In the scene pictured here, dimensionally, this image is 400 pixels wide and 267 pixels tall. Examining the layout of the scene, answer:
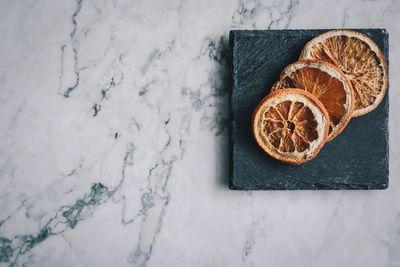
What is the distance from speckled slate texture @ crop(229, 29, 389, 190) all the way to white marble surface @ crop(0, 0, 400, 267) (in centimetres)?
5

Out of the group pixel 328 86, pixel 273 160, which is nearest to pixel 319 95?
pixel 328 86

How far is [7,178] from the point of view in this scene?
1021mm

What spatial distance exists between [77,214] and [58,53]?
1.18 ft

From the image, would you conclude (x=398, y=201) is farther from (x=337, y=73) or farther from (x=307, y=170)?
(x=337, y=73)

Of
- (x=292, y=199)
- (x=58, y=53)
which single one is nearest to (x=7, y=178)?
(x=58, y=53)

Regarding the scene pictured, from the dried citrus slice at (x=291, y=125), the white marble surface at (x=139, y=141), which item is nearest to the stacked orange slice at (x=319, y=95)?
the dried citrus slice at (x=291, y=125)

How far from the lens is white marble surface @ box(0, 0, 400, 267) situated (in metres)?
1.02

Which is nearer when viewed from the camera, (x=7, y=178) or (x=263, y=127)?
(x=263, y=127)

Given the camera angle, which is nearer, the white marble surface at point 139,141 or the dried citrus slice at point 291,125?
the dried citrus slice at point 291,125

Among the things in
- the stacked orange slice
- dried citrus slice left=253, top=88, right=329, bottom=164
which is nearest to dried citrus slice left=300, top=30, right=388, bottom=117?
the stacked orange slice

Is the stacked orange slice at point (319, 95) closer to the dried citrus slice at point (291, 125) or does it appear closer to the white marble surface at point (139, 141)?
the dried citrus slice at point (291, 125)

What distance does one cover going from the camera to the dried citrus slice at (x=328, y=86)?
0.90m

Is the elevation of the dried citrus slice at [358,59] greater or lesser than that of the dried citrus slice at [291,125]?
greater

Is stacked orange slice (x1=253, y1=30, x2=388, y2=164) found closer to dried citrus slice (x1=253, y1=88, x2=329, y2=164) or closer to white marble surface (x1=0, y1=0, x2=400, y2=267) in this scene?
dried citrus slice (x1=253, y1=88, x2=329, y2=164)
